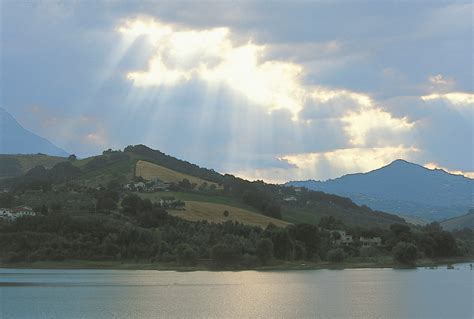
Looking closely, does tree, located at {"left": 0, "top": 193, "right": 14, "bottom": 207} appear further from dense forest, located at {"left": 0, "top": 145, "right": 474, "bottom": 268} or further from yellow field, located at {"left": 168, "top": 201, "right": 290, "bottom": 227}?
yellow field, located at {"left": 168, "top": 201, "right": 290, "bottom": 227}

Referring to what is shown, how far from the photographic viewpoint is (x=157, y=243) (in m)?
148

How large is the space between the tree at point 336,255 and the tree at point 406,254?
12.0 metres

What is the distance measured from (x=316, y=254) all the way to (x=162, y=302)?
74930 millimetres

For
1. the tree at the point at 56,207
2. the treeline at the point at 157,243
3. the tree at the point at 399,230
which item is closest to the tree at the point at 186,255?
the treeline at the point at 157,243

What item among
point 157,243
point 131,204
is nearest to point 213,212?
point 131,204

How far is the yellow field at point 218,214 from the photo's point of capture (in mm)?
177250

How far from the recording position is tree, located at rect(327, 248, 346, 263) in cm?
15112

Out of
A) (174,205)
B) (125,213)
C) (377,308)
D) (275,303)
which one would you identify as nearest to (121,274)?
(125,213)

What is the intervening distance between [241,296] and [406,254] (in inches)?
2873

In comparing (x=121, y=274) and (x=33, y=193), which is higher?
(x=33, y=193)

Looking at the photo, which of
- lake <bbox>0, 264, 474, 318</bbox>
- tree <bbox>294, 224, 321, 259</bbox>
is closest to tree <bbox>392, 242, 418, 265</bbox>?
tree <bbox>294, 224, 321, 259</bbox>

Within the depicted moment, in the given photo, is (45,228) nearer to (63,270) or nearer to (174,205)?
(63,270)

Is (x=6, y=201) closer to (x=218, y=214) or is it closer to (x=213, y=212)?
(x=213, y=212)

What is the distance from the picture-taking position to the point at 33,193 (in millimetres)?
192000
